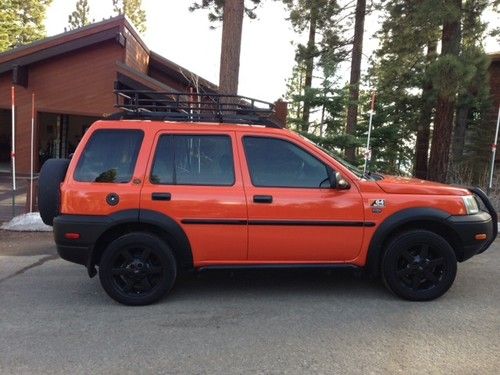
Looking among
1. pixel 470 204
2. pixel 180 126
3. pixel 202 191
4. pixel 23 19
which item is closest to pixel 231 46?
pixel 180 126

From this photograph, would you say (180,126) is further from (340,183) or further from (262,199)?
(340,183)

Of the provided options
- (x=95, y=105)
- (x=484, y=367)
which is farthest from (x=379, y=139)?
(x=484, y=367)

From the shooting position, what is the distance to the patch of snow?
9078 mm

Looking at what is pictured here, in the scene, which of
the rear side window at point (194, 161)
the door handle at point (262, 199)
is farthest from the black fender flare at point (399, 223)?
the rear side window at point (194, 161)

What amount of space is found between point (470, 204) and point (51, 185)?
14.6ft

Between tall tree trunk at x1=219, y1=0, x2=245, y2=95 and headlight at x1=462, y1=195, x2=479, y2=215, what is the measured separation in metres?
6.33

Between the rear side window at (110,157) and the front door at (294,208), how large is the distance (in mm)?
1125

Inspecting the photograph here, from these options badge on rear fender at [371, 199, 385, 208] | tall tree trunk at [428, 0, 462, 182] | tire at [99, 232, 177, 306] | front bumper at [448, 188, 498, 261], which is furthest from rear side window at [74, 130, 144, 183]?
tall tree trunk at [428, 0, 462, 182]

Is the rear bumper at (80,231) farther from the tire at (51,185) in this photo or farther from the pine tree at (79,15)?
the pine tree at (79,15)

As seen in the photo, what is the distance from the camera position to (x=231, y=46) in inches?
424

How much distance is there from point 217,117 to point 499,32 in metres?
10.9

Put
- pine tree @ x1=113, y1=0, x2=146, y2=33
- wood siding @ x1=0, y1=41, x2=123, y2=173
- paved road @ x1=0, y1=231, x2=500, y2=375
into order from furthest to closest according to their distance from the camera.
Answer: pine tree @ x1=113, y1=0, x2=146, y2=33 → wood siding @ x1=0, y1=41, x2=123, y2=173 → paved road @ x1=0, y1=231, x2=500, y2=375

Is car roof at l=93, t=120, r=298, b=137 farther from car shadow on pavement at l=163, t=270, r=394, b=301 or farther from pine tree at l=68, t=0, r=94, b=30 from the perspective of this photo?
pine tree at l=68, t=0, r=94, b=30

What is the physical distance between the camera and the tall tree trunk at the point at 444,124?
1276 cm
